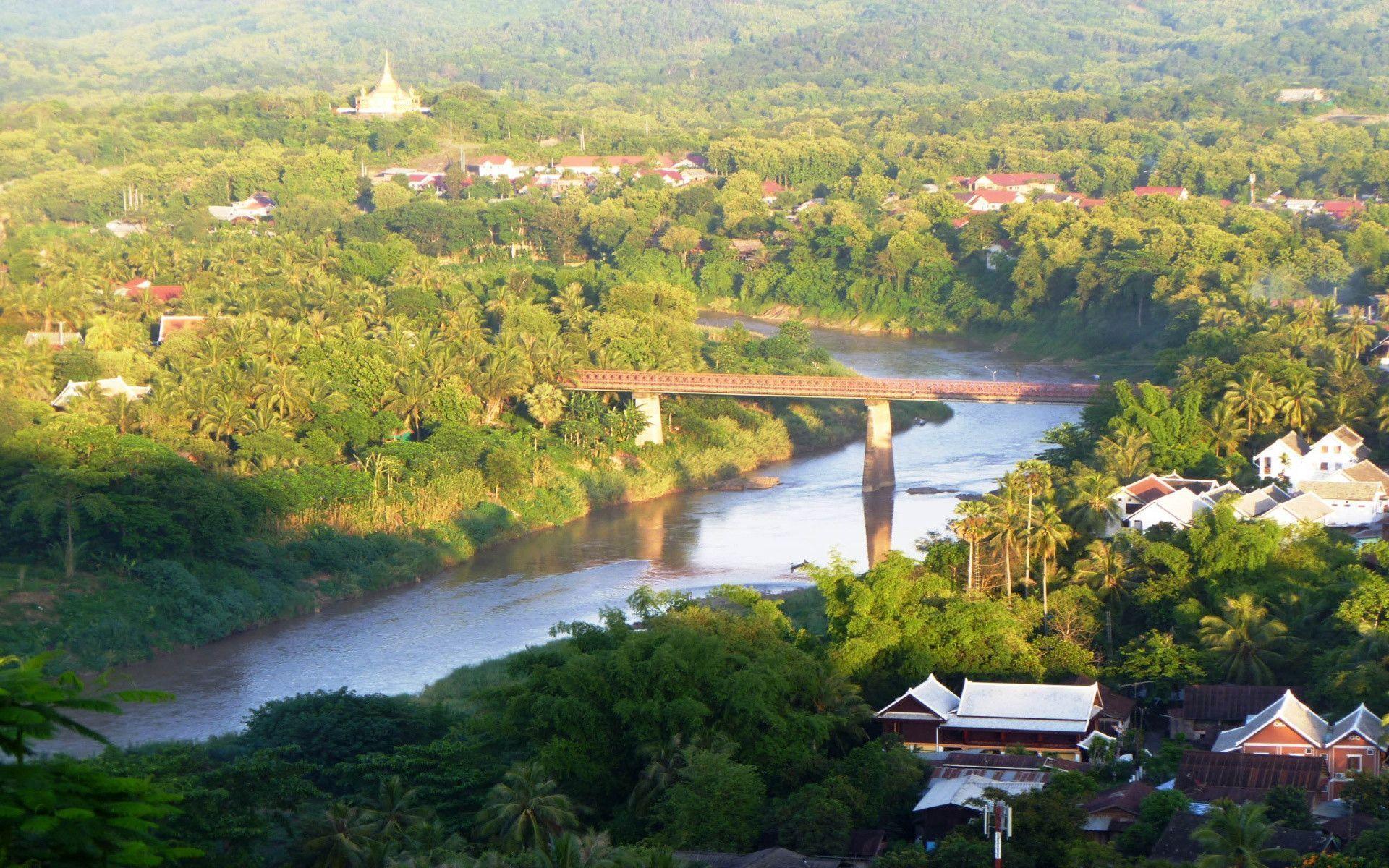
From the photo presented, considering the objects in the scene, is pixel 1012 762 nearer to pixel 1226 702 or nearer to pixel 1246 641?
pixel 1226 702

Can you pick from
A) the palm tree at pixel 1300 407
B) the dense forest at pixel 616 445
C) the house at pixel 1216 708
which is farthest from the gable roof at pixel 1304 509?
the house at pixel 1216 708

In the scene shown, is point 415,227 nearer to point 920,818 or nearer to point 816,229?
point 816,229

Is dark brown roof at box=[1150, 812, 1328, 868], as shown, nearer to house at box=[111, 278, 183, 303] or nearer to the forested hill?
house at box=[111, 278, 183, 303]

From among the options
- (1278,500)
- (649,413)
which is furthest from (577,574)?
(1278,500)

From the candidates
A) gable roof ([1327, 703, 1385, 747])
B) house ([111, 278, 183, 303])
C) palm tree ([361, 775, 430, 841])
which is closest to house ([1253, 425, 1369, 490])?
gable roof ([1327, 703, 1385, 747])

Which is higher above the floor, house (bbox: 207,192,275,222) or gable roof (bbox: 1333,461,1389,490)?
house (bbox: 207,192,275,222)

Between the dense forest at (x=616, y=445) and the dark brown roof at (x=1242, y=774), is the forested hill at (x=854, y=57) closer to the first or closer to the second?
the dense forest at (x=616, y=445)
